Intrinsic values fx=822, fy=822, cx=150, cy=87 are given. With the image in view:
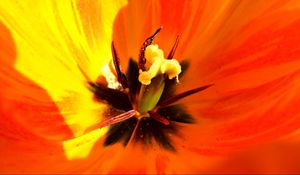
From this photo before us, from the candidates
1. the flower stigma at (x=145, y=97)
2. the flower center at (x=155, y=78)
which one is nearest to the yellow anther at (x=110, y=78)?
the flower stigma at (x=145, y=97)

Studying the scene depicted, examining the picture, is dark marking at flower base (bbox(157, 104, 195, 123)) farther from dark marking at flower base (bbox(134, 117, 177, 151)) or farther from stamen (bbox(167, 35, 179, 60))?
stamen (bbox(167, 35, 179, 60))

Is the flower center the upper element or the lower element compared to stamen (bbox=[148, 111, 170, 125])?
upper

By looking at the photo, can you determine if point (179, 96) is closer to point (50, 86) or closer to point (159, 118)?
point (159, 118)

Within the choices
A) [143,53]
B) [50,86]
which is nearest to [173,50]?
[143,53]

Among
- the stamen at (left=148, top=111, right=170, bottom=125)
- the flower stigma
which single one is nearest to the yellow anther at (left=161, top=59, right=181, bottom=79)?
the flower stigma


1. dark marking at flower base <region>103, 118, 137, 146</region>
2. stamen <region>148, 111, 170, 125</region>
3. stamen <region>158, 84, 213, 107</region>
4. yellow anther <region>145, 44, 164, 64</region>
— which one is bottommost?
dark marking at flower base <region>103, 118, 137, 146</region>

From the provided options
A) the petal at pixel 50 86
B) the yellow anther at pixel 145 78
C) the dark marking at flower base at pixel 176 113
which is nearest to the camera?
the petal at pixel 50 86

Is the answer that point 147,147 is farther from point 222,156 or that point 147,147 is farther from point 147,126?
point 222,156

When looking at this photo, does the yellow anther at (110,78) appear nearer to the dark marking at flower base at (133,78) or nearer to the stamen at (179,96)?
the dark marking at flower base at (133,78)
